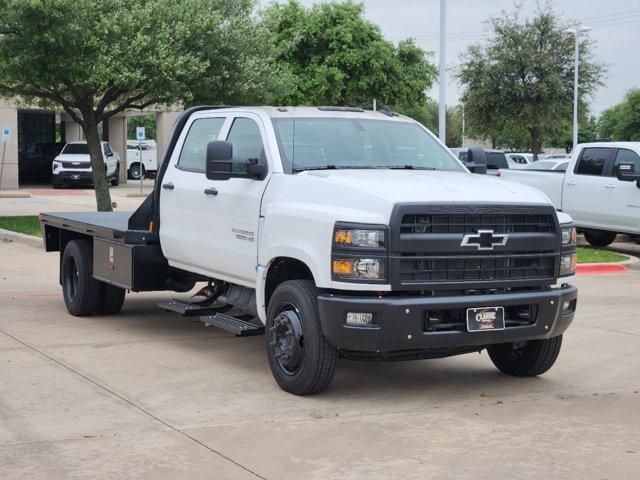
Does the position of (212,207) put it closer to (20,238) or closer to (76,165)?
(20,238)

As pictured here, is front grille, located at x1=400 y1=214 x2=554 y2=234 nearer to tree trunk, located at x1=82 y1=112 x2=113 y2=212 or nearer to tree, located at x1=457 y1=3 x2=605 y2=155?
tree trunk, located at x1=82 y1=112 x2=113 y2=212

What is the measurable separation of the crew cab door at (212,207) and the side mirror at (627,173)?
10395mm

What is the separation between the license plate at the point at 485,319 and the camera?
24.4 feet


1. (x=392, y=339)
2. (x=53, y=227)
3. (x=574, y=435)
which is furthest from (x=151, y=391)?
(x=53, y=227)

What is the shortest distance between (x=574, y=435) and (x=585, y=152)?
13.6 m

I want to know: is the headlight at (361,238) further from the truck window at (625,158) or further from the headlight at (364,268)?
the truck window at (625,158)

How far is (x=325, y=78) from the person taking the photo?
46.5 m

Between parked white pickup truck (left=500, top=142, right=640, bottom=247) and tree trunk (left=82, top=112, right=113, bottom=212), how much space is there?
31.0 ft

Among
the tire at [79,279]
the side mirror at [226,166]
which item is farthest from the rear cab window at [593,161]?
the side mirror at [226,166]

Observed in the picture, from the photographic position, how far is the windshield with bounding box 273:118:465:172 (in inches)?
337

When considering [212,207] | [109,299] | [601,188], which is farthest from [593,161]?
[212,207]

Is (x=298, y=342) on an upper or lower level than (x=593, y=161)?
lower

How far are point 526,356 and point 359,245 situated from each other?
2080mm

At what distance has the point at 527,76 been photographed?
46312 mm
